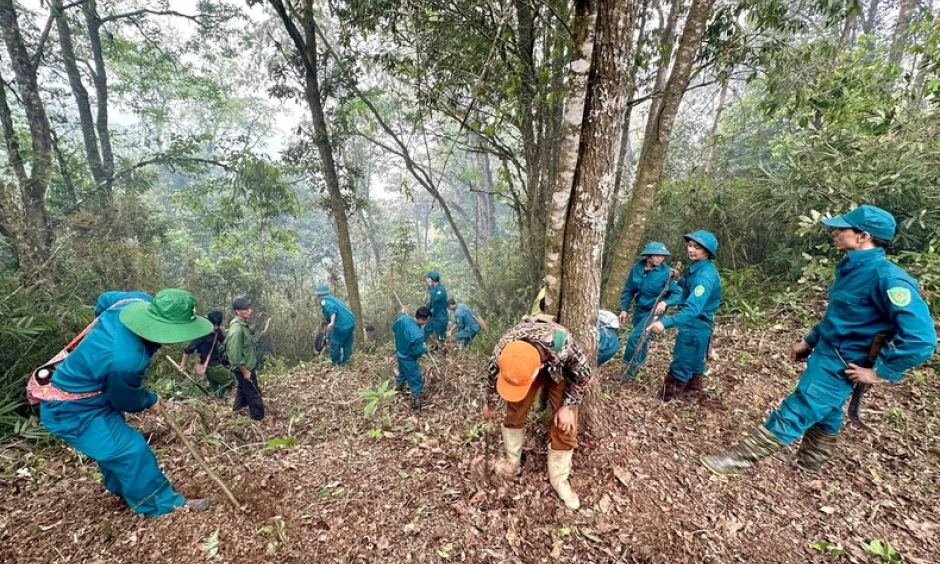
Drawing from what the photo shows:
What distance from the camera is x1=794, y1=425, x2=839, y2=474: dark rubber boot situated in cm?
288

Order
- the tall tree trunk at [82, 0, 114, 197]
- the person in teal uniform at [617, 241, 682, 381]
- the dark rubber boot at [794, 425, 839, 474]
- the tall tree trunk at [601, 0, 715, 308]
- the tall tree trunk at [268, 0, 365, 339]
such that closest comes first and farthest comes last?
the dark rubber boot at [794, 425, 839, 474]
the person in teal uniform at [617, 241, 682, 381]
the tall tree trunk at [601, 0, 715, 308]
the tall tree trunk at [268, 0, 365, 339]
the tall tree trunk at [82, 0, 114, 197]

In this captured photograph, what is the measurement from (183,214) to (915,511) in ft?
84.2

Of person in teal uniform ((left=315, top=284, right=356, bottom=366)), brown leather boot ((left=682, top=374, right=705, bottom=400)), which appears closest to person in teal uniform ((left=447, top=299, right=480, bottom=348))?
person in teal uniform ((left=315, top=284, right=356, bottom=366))

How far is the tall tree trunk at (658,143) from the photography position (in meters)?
4.46

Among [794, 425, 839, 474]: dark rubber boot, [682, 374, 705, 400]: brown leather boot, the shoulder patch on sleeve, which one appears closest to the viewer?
the shoulder patch on sleeve

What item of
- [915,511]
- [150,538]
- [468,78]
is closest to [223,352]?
[150,538]

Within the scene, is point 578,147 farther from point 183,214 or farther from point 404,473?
point 183,214

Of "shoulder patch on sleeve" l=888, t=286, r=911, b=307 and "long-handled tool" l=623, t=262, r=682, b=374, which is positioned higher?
"shoulder patch on sleeve" l=888, t=286, r=911, b=307

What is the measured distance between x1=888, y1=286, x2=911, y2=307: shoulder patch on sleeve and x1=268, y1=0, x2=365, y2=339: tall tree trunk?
785 cm

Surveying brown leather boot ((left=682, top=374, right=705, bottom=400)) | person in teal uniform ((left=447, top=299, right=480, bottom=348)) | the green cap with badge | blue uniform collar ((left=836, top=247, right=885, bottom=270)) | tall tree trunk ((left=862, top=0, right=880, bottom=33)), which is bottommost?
person in teal uniform ((left=447, top=299, right=480, bottom=348))

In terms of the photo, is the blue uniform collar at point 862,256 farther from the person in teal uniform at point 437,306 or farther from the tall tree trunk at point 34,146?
the tall tree trunk at point 34,146

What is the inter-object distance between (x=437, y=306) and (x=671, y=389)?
530cm

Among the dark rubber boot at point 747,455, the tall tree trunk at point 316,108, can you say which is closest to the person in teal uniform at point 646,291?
the dark rubber boot at point 747,455

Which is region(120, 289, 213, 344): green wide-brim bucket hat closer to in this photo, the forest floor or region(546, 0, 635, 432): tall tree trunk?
the forest floor
